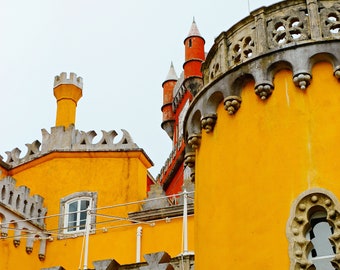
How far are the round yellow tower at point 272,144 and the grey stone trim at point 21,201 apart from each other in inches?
311

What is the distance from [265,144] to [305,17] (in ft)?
6.17

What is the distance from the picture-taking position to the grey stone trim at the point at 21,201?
55.5 ft

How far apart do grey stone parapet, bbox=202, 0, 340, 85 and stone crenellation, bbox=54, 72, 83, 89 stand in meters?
11.6

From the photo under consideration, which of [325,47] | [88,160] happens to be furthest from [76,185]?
[325,47]

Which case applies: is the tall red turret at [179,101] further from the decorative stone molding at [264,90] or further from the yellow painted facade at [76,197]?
the decorative stone molding at [264,90]

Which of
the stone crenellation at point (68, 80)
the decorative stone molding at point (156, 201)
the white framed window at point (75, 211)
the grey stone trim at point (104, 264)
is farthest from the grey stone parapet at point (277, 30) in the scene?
the stone crenellation at point (68, 80)

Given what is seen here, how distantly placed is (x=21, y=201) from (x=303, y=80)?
1023cm

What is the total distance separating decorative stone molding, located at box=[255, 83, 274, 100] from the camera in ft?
30.5

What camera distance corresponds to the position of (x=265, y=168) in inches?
353

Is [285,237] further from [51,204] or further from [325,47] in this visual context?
[51,204]

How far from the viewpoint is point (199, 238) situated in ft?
31.5

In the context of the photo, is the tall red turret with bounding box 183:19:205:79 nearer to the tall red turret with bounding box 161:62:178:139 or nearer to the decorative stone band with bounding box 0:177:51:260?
the tall red turret with bounding box 161:62:178:139

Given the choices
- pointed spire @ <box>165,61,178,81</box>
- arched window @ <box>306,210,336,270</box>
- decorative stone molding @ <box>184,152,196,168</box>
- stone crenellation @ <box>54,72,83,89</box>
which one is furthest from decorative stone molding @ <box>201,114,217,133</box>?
pointed spire @ <box>165,61,178,81</box>

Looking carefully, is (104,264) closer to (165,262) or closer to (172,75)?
(165,262)
